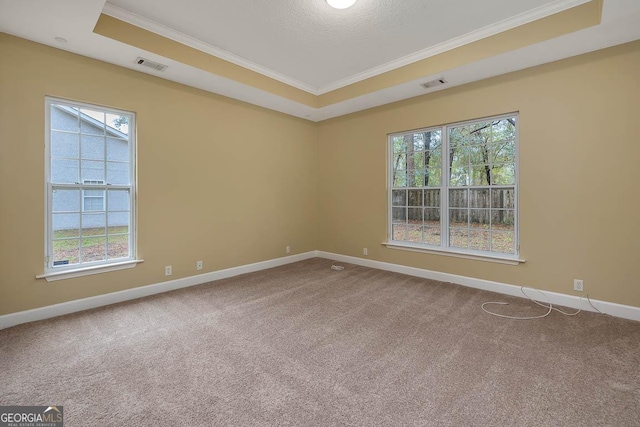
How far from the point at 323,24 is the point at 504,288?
12.5ft

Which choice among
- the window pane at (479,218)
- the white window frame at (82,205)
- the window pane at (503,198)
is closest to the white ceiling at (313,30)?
the white window frame at (82,205)

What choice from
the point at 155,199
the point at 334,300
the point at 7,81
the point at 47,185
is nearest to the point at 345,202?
the point at 334,300

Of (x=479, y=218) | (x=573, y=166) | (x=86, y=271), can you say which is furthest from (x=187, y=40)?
(x=573, y=166)

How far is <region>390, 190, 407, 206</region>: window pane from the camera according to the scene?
4.55 metres

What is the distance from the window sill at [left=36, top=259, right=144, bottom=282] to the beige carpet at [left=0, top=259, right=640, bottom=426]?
1.37 feet

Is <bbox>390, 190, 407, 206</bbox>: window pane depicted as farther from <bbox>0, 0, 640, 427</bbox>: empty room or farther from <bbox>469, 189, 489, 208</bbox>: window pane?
<bbox>469, 189, 489, 208</bbox>: window pane

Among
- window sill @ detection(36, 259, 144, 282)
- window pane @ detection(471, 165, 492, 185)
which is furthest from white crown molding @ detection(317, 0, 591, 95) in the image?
window sill @ detection(36, 259, 144, 282)

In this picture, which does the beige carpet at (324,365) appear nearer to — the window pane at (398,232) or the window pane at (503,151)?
the window pane at (398,232)

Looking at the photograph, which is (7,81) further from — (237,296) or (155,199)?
(237,296)

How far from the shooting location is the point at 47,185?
2.84m

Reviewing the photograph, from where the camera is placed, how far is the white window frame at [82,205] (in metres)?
2.84

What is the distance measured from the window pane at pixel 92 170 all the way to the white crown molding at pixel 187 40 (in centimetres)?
153

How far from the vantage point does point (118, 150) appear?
10.9 feet

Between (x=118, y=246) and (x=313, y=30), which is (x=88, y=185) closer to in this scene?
(x=118, y=246)
